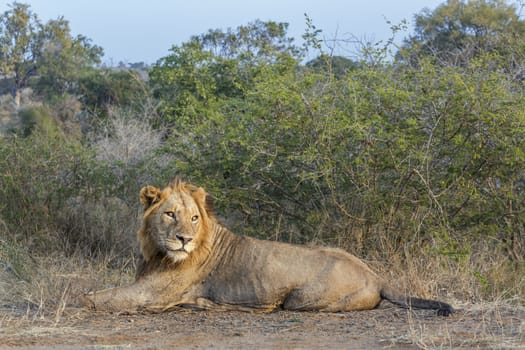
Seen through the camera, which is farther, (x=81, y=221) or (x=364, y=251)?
(x=81, y=221)

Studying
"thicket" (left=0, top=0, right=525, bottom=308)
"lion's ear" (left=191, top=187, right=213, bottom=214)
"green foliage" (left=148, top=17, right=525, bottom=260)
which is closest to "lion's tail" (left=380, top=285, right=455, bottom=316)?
"thicket" (left=0, top=0, right=525, bottom=308)

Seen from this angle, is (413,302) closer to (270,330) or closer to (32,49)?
(270,330)

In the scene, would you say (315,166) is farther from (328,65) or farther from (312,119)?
(328,65)

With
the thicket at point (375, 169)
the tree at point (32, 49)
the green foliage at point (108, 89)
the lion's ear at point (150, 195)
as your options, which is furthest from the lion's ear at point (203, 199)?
the tree at point (32, 49)

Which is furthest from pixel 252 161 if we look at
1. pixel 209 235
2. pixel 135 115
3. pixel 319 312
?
pixel 135 115

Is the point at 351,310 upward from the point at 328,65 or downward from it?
downward

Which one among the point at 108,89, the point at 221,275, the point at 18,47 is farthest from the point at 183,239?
the point at 18,47

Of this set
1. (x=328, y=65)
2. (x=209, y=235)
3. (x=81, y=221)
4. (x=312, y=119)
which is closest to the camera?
(x=209, y=235)

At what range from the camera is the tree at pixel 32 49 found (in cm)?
3766

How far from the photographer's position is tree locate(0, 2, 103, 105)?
37.7m

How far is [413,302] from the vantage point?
6.46 m

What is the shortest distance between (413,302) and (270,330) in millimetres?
1178

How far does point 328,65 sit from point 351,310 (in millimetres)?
3463

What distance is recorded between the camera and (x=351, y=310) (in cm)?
679
